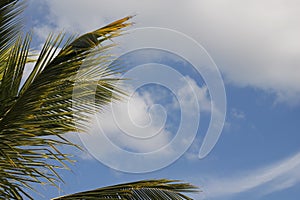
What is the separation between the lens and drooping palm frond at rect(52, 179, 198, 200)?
179 inches

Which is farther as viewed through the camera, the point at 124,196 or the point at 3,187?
the point at 124,196

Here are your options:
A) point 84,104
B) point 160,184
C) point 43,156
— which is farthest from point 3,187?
point 160,184

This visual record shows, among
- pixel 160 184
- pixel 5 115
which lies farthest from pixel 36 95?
pixel 160 184

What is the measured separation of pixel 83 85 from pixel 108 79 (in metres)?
0.66

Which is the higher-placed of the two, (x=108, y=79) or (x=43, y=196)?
(x=108, y=79)

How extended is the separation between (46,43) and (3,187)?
3.74 ft

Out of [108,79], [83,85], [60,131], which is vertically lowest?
[60,131]

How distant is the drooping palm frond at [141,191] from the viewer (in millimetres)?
4547

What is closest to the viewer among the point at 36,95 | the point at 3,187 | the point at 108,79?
the point at 36,95

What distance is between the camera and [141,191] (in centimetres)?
470

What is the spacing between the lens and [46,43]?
13.9ft

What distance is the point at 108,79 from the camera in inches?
199

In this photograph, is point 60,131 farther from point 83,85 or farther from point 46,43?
point 46,43

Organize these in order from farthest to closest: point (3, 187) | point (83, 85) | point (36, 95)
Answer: point (83, 85)
point (3, 187)
point (36, 95)
